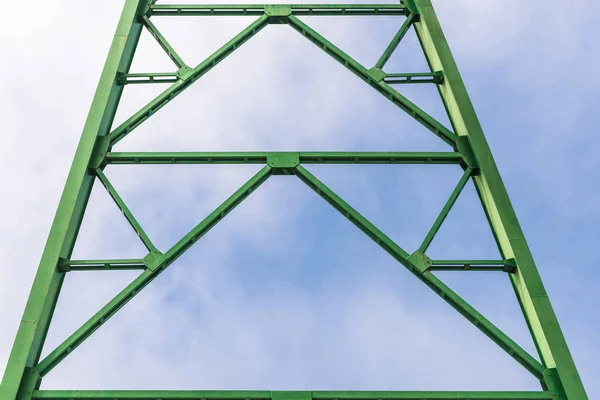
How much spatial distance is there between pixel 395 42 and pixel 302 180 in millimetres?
3191

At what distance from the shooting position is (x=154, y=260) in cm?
1062

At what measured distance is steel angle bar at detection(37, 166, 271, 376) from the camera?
9727 mm

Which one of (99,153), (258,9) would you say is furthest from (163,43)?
(99,153)

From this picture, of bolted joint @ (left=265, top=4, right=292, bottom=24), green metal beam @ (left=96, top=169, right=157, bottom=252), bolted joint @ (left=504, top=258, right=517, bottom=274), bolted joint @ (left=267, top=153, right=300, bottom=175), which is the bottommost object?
bolted joint @ (left=504, top=258, right=517, bottom=274)

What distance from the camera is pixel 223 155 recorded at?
38.2 ft

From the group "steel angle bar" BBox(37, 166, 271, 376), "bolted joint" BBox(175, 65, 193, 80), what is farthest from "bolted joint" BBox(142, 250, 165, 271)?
"bolted joint" BBox(175, 65, 193, 80)

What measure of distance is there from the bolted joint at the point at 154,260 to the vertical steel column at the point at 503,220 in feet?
14.5

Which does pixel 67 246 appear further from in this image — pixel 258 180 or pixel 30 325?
pixel 258 180

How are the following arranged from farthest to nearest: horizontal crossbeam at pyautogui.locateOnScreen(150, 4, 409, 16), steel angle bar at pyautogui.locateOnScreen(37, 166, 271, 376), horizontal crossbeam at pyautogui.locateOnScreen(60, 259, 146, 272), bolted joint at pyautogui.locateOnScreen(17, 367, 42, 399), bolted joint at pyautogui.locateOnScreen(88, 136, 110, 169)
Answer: horizontal crossbeam at pyautogui.locateOnScreen(150, 4, 409, 16) → bolted joint at pyautogui.locateOnScreen(88, 136, 110, 169) → horizontal crossbeam at pyautogui.locateOnScreen(60, 259, 146, 272) → steel angle bar at pyautogui.locateOnScreen(37, 166, 271, 376) → bolted joint at pyautogui.locateOnScreen(17, 367, 42, 399)

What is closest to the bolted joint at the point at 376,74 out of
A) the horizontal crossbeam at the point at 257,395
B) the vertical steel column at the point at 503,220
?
the vertical steel column at the point at 503,220

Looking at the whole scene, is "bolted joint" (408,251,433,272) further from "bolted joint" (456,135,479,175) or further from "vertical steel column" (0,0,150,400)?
"vertical steel column" (0,0,150,400)

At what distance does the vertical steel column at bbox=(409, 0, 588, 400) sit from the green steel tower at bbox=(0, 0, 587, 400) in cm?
2

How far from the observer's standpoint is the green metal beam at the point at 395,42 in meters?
13.3

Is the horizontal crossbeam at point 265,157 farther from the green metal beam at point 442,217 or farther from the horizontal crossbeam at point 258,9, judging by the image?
the horizontal crossbeam at point 258,9
